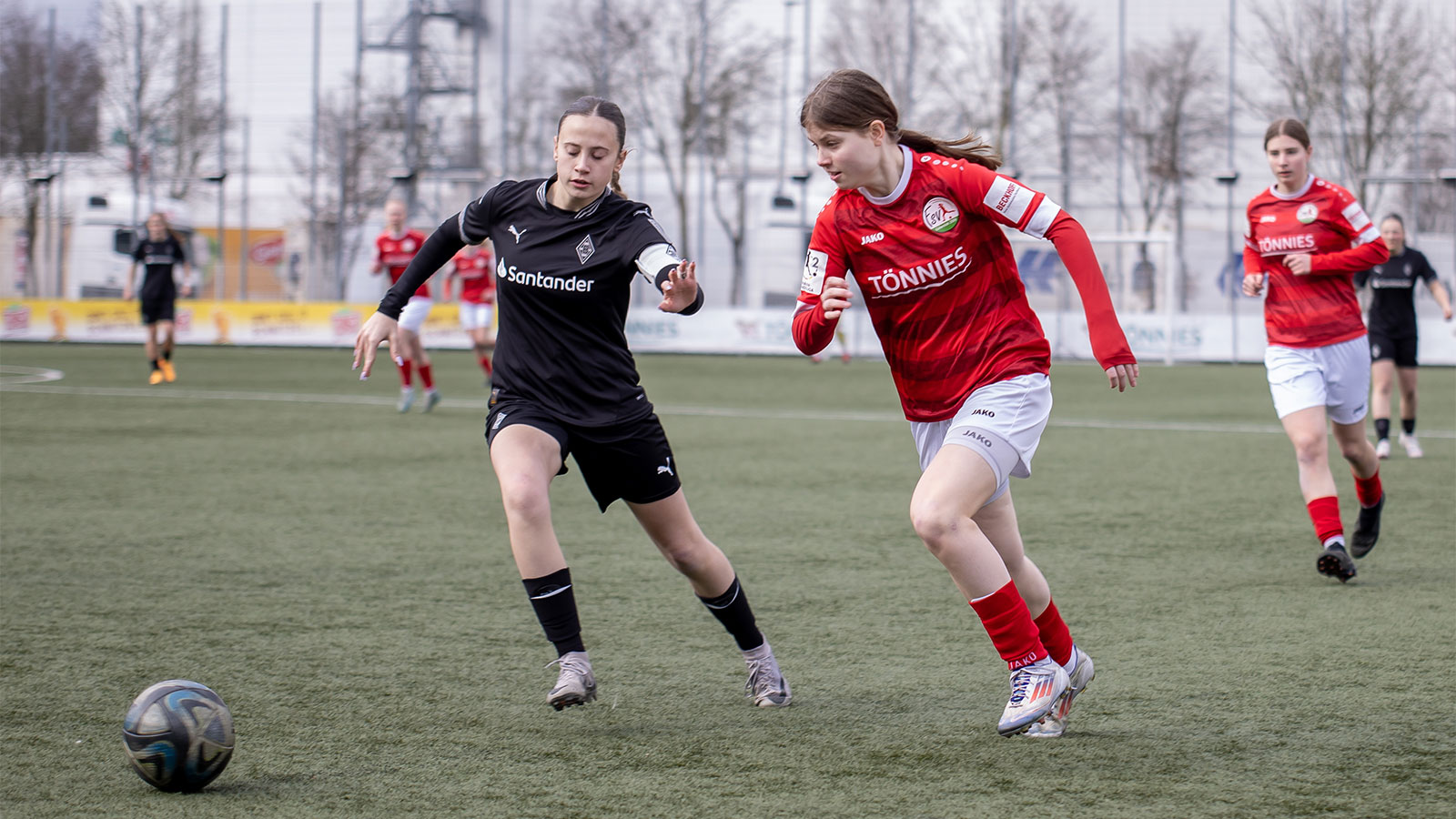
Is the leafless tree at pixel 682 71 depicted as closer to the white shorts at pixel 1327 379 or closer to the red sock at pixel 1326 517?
the white shorts at pixel 1327 379

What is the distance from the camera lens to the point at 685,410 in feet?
53.2

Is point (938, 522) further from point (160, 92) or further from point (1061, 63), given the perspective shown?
point (160, 92)

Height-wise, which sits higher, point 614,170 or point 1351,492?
point 614,170

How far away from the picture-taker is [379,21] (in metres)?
44.0

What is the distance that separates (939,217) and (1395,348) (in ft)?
30.7

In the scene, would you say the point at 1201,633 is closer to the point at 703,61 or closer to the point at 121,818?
the point at 121,818

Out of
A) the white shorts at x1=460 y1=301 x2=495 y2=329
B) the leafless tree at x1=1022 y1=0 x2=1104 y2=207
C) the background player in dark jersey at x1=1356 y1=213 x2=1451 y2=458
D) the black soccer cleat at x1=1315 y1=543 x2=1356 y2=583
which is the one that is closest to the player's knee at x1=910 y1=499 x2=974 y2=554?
the black soccer cleat at x1=1315 y1=543 x2=1356 y2=583

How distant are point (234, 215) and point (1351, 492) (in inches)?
1376

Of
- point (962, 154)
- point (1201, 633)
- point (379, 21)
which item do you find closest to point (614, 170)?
point (962, 154)

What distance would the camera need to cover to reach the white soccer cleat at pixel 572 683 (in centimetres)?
407

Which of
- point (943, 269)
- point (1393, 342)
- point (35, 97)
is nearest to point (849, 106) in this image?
point (943, 269)

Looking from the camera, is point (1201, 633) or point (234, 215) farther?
point (234, 215)

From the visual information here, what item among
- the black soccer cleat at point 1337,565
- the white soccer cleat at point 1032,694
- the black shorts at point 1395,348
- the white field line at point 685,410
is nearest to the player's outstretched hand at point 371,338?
the white soccer cleat at point 1032,694

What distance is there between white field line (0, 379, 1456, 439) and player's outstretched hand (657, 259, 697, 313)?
34.2 feet
